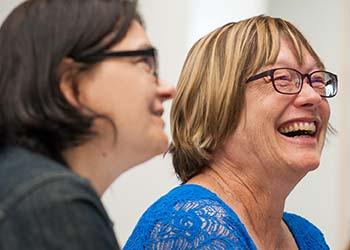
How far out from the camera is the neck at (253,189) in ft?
4.74

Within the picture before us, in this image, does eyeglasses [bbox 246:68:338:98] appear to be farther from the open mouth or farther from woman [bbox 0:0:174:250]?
woman [bbox 0:0:174:250]

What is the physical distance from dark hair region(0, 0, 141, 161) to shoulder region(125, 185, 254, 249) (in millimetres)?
441

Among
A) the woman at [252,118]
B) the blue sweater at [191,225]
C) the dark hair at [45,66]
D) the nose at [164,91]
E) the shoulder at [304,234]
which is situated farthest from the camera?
the shoulder at [304,234]

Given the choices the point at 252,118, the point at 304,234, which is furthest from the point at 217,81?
the point at 304,234

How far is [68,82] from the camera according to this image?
Answer: 0.89 meters

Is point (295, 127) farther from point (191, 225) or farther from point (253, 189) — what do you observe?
point (191, 225)

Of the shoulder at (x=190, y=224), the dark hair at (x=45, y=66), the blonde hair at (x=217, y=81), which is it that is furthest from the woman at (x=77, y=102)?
the blonde hair at (x=217, y=81)

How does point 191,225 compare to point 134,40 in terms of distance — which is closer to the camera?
point 134,40

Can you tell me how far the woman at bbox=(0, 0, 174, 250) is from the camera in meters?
0.79

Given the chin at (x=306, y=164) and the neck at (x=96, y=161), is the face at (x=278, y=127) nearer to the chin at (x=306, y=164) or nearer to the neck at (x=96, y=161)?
the chin at (x=306, y=164)

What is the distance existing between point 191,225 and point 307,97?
0.41 meters

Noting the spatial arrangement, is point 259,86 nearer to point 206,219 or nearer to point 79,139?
point 206,219

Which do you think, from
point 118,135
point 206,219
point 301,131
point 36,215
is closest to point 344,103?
point 301,131

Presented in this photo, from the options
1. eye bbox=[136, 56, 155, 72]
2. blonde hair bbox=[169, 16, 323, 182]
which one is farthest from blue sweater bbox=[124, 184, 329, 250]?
eye bbox=[136, 56, 155, 72]
